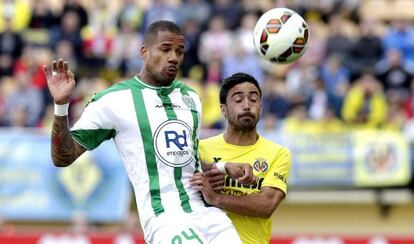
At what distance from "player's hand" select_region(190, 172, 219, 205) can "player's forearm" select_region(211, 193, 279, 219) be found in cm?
8

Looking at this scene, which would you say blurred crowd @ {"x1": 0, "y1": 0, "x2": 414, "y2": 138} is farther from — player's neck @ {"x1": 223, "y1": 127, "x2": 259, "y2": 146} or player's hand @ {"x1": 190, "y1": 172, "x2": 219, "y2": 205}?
player's hand @ {"x1": 190, "y1": 172, "x2": 219, "y2": 205}

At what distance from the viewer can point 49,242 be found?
15.7 meters

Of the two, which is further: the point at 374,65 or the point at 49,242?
the point at 374,65

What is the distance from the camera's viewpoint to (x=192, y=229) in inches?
305

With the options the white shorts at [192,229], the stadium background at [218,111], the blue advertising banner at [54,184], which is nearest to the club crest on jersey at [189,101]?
the white shorts at [192,229]

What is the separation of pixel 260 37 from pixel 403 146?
874 cm

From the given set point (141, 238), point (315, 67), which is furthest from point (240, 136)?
point (315, 67)

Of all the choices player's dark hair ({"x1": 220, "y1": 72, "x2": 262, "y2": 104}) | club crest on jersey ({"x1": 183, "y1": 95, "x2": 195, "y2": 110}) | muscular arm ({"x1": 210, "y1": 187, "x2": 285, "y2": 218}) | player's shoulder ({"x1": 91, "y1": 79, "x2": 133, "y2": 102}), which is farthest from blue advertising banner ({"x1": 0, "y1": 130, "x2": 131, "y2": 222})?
player's shoulder ({"x1": 91, "y1": 79, "x2": 133, "y2": 102})

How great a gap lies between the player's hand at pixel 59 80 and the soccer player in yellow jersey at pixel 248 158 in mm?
1417

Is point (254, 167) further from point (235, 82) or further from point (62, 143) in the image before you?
point (62, 143)

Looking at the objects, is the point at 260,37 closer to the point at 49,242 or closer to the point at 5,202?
the point at 49,242

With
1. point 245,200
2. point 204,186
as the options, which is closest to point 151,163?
point 204,186

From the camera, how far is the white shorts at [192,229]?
7672mm

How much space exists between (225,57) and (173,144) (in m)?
11.8
